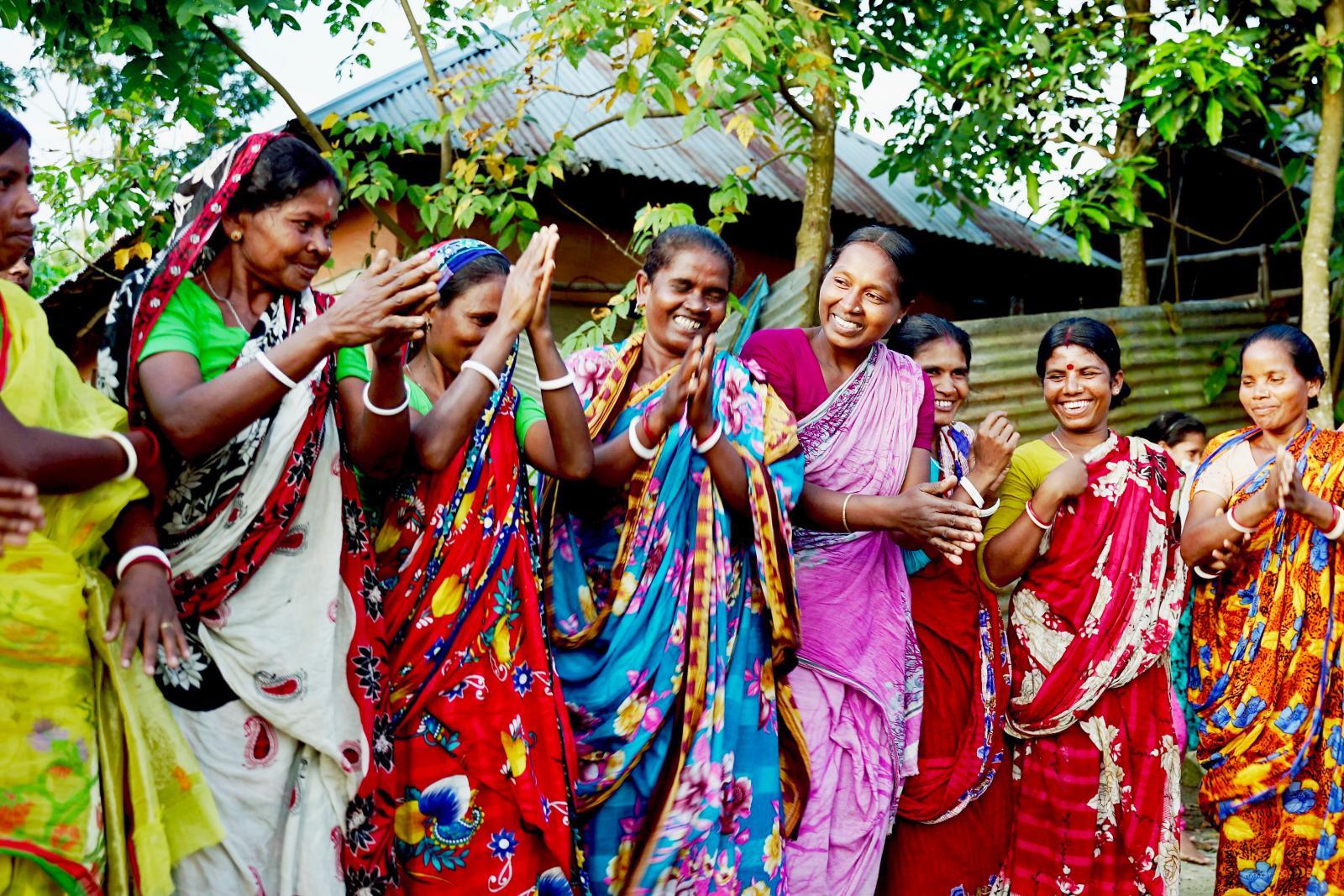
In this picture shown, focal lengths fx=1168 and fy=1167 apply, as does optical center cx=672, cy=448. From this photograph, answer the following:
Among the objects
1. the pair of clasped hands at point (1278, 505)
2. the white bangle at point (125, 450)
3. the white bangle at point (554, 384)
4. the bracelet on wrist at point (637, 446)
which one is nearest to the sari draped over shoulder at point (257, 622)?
the white bangle at point (125, 450)

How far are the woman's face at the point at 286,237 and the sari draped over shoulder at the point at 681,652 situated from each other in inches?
35.1

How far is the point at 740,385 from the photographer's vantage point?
10.5ft

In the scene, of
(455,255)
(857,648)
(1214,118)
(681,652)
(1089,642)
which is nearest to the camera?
(681,652)

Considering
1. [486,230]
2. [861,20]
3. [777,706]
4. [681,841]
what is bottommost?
[681,841]

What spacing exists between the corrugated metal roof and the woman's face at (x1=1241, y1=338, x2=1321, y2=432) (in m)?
Result: 3.60

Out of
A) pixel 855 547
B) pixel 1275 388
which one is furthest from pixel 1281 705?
pixel 855 547

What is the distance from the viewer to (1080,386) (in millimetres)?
3953

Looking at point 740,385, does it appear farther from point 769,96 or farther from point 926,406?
point 769,96

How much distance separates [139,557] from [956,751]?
250 centimetres

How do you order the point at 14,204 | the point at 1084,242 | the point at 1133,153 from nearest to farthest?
the point at 14,204 < the point at 1084,242 < the point at 1133,153

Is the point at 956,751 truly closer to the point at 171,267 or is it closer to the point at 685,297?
the point at 685,297

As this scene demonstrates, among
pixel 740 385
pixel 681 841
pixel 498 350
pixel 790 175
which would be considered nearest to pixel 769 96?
pixel 740 385

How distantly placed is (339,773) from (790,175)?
7.71 meters

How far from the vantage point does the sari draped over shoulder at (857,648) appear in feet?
10.7
